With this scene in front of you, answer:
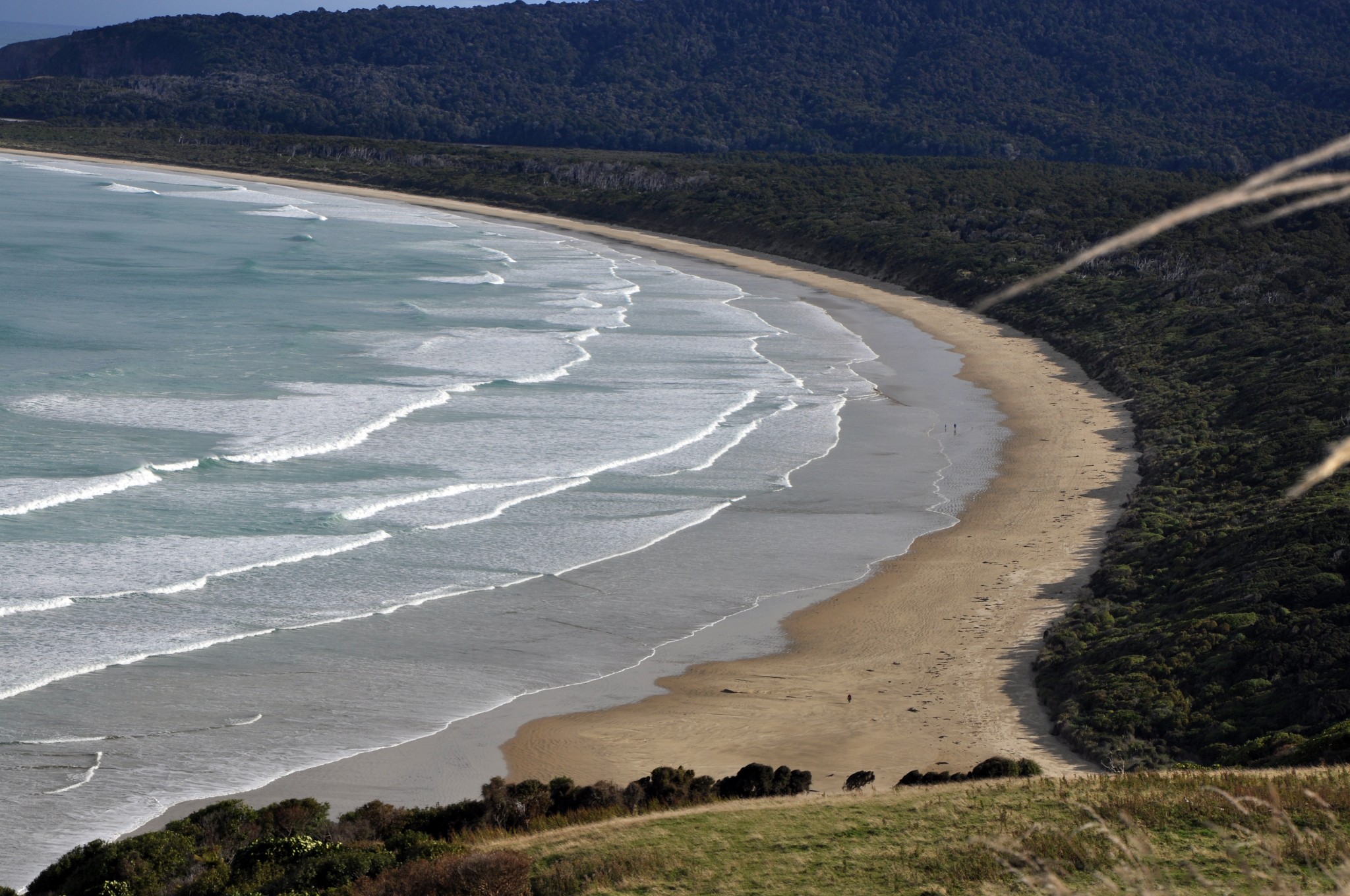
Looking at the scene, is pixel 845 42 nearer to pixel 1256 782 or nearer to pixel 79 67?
pixel 79 67

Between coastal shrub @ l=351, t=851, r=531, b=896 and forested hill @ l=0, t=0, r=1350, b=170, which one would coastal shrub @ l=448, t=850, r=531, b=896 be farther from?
forested hill @ l=0, t=0, r=1350, b=170

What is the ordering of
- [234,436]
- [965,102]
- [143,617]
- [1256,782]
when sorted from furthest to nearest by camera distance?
[965,102]
[234,436]
[143,617]
[1256,782]

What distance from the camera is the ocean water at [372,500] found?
16.9m

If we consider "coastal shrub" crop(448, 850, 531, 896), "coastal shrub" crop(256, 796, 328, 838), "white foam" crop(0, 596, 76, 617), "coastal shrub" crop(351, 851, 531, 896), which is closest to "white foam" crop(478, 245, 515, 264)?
"white foam" crop(0, 596, 76, 617)

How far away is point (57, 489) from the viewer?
82.3 ft

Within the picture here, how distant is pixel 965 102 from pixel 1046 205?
64.2 metres

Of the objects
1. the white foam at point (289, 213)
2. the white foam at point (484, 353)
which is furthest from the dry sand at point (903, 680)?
the white foam at point (289, 213)

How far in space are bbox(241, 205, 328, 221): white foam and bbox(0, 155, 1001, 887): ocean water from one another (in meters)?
27.9

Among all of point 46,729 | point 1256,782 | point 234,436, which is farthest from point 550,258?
point 1256,782

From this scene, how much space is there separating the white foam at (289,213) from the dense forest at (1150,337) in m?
15.2

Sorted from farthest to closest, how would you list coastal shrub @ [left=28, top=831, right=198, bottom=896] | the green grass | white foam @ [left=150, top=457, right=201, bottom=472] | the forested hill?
the forested hill < white foam @ [left=150, top=457, right=201, bottom=472] < coastal shrub @ [left=28, top=831, right=198, bottom=896] < the green grass

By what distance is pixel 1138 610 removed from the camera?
20656mm

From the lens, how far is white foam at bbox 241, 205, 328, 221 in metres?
81.6

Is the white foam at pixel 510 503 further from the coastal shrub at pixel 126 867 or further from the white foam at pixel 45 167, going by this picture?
the white foam at pixel 45 167
